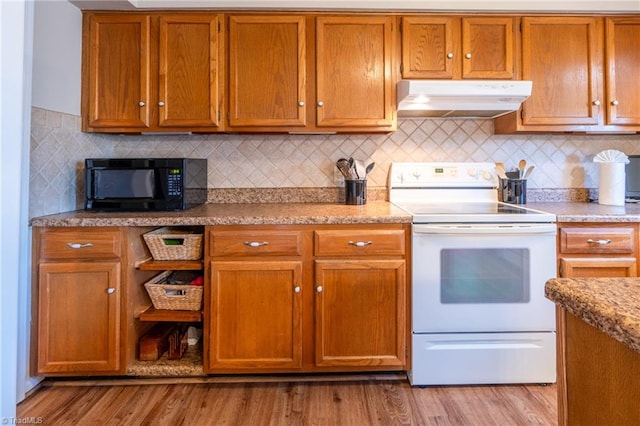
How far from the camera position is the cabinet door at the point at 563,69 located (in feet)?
7.20

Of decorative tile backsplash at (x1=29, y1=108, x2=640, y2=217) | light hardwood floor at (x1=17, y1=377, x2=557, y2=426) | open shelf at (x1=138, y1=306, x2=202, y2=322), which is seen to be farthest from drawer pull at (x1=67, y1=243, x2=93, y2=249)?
decorative tile backsplash at (x1=29, y1=108, x2=640, y2=217)

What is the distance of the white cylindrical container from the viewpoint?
230cm

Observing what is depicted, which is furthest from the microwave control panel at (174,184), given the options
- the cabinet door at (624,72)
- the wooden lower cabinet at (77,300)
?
the cabinet door at (624,72)

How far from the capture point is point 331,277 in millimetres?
1857

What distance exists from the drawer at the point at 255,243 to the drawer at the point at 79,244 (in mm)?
471

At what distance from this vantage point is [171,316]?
6.27 ft

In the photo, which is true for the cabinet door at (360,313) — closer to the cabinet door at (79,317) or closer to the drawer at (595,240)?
the drawer at (595,240)

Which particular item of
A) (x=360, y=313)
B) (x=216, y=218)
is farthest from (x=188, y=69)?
(x=360, y=313)

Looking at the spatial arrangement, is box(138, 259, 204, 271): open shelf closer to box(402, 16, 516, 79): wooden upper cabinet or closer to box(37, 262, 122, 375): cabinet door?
box(37, 262, 122, 375): cabinet door

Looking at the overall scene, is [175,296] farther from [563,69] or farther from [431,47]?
[563,69]

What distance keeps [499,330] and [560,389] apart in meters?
1.17

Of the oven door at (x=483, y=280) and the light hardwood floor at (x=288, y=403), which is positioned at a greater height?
the oven door at (x=483, y=280)

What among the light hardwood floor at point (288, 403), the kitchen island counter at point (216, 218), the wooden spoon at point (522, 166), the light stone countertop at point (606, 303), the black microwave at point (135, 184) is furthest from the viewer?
the wooden spoon at point (522, 166)

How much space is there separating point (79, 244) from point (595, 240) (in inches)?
99.4
